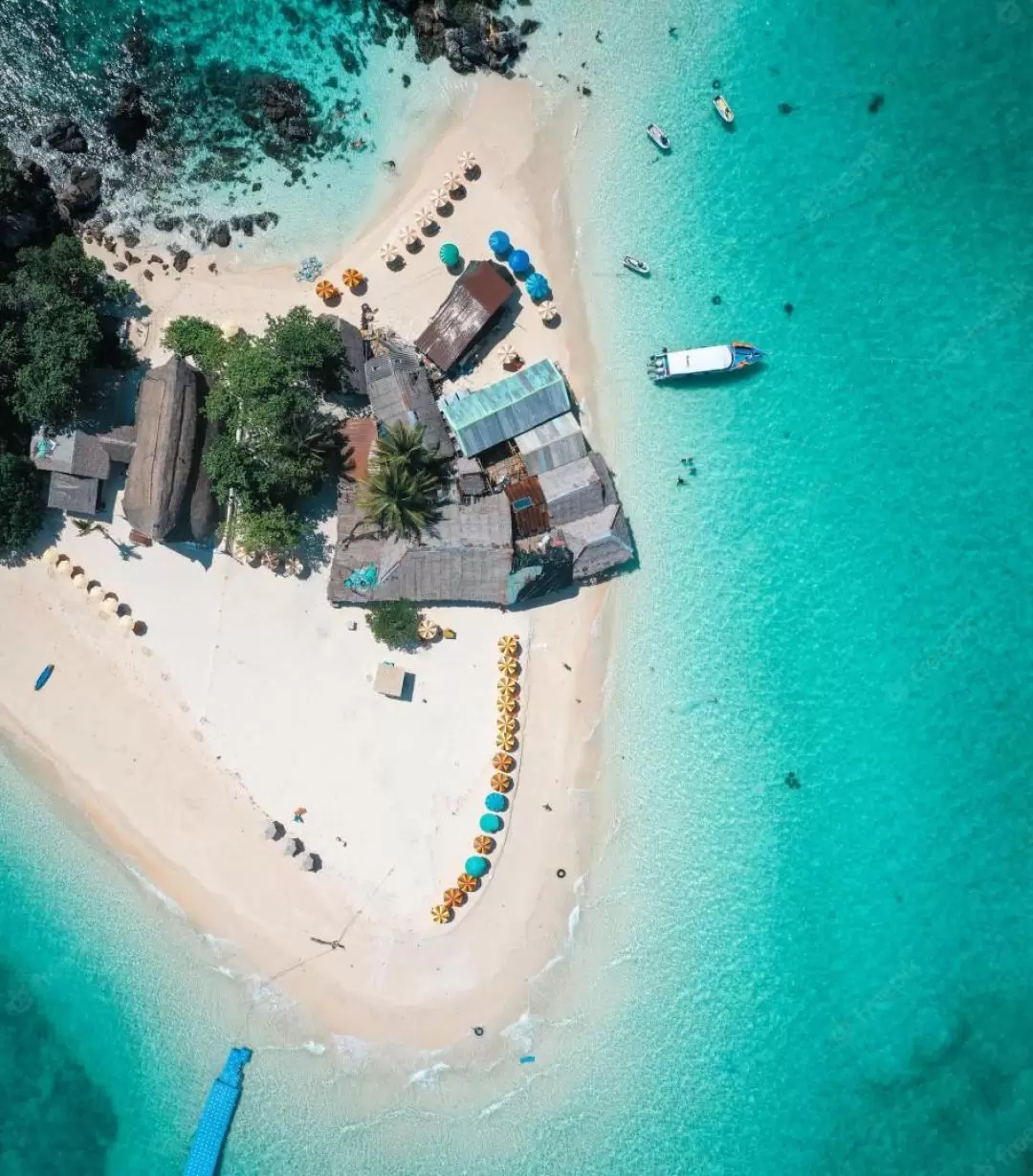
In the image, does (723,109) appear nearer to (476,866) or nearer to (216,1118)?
(476,866)

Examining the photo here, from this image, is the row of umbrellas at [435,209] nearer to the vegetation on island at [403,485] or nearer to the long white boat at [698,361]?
the vegetation on island at [403,485]

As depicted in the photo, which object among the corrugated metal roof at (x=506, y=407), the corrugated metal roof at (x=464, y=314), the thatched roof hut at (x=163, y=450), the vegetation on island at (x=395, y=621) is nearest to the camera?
the thatched roof hut at (x=163, y=450)

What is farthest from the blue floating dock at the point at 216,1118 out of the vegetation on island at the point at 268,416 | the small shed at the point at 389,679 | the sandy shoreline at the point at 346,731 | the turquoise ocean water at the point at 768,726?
the vegetation on island at the point at 268,416

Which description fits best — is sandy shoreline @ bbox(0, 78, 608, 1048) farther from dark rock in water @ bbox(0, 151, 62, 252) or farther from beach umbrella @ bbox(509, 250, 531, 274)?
dark rock in water @ bbox(0, 151, 62, 252)

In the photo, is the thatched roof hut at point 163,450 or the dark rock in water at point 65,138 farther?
the dark rock in water at point 65,138

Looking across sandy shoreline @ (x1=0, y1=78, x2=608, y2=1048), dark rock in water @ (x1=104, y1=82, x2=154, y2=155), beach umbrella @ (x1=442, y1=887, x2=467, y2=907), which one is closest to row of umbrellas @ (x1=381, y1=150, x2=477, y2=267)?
sandy shoreline @ (x1=0, y1=78, x2=608, y2=1048)
